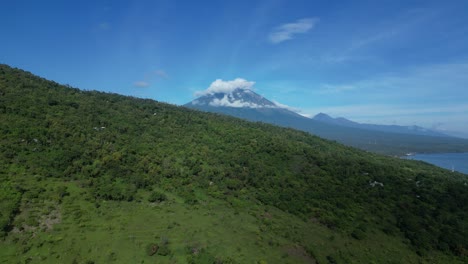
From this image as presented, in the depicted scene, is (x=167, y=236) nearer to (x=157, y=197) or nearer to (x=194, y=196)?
(x=157, y=197)

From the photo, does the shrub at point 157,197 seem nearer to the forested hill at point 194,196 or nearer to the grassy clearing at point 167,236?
the forested hill at point 194,196

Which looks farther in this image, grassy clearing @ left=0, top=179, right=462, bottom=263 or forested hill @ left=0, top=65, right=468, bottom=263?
forested hill @ left=0, top=65, right=468, bottom=263

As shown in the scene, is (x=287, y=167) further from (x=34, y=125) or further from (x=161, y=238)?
(x=34, y=125)

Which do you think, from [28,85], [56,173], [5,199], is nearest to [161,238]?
[5,199]

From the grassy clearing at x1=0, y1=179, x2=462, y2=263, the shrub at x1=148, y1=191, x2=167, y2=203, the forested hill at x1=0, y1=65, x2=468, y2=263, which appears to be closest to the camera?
the grassy clearing at x1=0, y1=179, x2=462, y2=263

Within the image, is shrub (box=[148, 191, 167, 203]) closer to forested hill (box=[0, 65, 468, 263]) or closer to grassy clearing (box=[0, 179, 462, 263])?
forested hill (box=[0, 65, 468, 263])

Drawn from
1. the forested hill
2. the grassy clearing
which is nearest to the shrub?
the forested hill

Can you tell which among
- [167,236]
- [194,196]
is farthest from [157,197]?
[167,236]

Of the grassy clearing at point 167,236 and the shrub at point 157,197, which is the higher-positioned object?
the shrub at point 157,197

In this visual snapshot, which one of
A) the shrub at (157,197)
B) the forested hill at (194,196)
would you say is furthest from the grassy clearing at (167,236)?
the shrub at (157,197)
